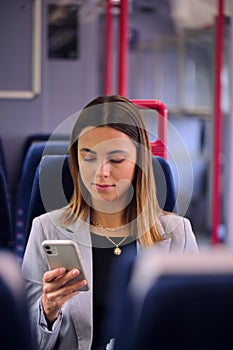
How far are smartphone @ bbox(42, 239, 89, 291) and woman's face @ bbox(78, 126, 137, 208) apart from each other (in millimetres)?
297

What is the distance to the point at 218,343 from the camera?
0.84 metres

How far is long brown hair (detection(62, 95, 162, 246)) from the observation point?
5.24 feet

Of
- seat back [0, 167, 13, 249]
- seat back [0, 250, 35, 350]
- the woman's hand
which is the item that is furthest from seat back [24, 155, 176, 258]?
seat back [0, 250, 35, 350]

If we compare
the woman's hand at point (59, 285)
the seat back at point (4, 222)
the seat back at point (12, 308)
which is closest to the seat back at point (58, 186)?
the seat back at point (4, 222)

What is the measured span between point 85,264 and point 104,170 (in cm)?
20

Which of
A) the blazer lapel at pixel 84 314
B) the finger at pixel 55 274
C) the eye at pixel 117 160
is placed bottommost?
the blazer lapel at pixel 84 314

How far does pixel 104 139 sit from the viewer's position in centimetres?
158

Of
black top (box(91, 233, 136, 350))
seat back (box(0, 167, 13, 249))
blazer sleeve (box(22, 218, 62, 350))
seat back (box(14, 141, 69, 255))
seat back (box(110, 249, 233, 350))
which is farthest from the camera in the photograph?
seat back (box(14, 141, 69, 255))

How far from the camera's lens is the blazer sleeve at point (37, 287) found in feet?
4.66

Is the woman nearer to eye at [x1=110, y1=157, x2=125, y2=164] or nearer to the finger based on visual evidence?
eye at [x1=110, y1=157, x2=125, y2=164]

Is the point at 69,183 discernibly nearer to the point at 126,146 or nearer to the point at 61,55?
the point at 126,146

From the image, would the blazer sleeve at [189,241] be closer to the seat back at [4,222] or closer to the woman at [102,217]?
the woman at [102,217]

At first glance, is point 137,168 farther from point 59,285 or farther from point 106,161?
point 59,285

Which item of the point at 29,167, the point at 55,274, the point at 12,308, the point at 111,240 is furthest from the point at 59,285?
the point at 29,167
